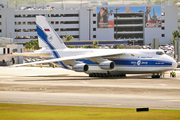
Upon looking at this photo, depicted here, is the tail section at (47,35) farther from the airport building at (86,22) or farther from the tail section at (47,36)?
the airport building at (86,22)

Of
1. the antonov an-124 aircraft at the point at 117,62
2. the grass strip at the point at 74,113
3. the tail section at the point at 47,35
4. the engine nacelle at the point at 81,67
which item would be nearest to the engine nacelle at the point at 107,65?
the antonov an-124 aircraft at the point at 117,62

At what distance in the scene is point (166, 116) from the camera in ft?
66.2

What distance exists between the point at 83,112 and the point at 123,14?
17387 centimetres

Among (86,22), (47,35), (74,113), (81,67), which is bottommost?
(74,113)

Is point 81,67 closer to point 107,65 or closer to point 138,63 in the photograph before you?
point 107,65

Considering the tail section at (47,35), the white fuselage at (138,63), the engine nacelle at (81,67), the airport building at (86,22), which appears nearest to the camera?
the white fuselage at (138,63)

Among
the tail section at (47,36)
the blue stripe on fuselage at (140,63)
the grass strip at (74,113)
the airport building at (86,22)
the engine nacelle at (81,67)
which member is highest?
the airport building at (86,22)

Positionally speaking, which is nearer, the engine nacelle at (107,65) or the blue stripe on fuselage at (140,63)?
the blue stripe on fuselage at (140,63)

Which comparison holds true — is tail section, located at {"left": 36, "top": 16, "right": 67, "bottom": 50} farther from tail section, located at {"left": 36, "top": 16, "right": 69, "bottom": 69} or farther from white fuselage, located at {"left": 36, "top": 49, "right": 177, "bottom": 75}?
white fuselage, located at {"left": 36, "top": 49, "right": 177, "bottom": 75}

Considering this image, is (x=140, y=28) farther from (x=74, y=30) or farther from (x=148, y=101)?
(x=148, y=101)

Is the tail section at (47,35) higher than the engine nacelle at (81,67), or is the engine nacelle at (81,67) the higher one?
the tail section at (47,35)

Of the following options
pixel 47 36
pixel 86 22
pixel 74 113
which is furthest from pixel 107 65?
pixel 86 22

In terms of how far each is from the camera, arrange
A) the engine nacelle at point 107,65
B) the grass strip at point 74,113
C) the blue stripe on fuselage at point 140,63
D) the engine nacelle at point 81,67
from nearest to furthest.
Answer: the grass strip at point 74,113 < the blue stripe on fuselage at point 140,63 < the engine nacelle at point 107,65 < the engine nacelle at point 81,67

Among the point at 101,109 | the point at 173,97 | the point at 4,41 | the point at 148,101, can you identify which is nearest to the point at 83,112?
the point at 101,109
